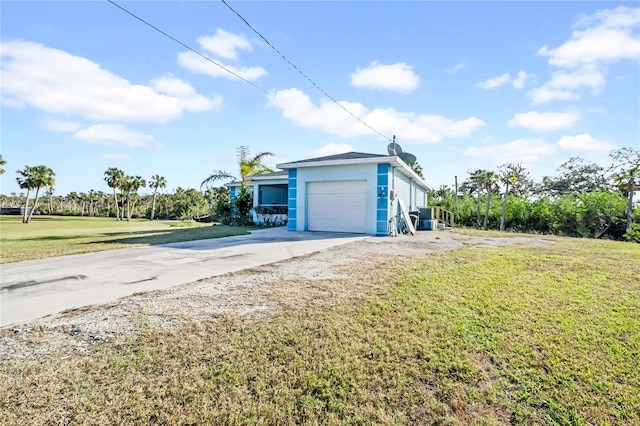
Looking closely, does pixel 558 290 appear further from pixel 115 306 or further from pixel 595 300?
pixel 115 306

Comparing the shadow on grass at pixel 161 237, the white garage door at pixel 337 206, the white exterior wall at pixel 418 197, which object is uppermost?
the white exterior wall at pixel 418 197

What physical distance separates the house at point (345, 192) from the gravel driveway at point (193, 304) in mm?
6013

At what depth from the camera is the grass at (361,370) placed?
6.36 feet

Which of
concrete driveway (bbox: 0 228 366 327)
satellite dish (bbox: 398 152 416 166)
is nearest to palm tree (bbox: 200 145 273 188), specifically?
satellite dish (bbox: 398 152 416 166)

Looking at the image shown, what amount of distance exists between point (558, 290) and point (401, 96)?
12.1 m

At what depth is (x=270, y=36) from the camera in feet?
29.4

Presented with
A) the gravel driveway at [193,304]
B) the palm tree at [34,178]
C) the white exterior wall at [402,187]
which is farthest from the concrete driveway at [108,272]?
the palm tree at [34,178]

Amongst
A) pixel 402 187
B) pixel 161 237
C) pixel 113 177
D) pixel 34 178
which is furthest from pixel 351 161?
pixel 113 177

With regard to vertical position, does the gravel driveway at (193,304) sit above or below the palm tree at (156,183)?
below

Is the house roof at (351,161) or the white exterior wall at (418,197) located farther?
the white exterior wall at (418,197)

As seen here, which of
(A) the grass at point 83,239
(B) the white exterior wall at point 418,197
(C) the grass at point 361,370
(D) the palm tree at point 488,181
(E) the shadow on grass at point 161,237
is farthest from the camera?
(D) the palm tree at point 488,181

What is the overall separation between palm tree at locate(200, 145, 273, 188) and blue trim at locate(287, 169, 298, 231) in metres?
7.35

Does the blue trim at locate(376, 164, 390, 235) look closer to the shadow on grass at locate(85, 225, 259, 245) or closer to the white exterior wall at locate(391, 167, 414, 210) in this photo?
the white exterior wall at locate(391, 167, 414, 210)

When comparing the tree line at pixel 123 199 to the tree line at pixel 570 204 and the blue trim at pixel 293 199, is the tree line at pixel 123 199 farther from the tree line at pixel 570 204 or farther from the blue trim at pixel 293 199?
the tree line at pixel 570 204
